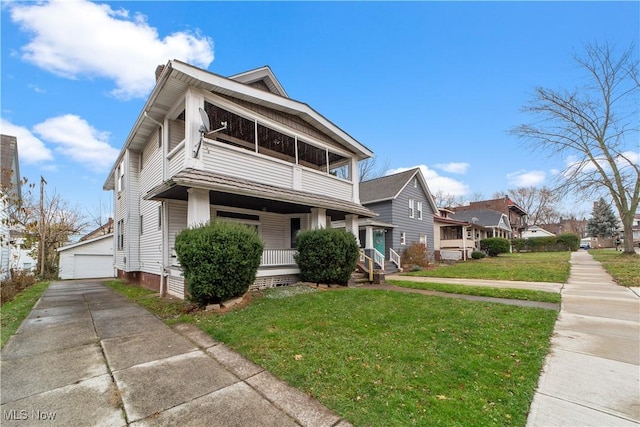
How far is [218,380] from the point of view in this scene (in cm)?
349

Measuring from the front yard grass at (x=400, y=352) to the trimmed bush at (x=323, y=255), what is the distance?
2.49m

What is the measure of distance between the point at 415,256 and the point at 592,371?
16.0 meters

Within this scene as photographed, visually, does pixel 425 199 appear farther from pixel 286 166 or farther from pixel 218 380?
pixel 218 380

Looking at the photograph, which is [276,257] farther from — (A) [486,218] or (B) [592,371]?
(A) [486,218]

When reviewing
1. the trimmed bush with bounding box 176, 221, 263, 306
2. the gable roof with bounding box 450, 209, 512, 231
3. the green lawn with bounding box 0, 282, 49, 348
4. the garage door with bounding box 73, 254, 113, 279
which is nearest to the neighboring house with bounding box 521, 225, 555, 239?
the gable roof with bounding box 450, 209, 512, 231

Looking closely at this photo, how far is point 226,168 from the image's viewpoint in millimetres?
8531

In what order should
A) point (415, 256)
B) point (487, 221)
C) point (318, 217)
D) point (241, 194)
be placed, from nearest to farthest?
point (241, 194)
point (318, 217)
point (415, 256)
point (487, 221)

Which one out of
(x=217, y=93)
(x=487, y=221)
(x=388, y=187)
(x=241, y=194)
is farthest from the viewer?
(x=487, y=221)

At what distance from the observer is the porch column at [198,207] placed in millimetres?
7496

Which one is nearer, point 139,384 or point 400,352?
point 139,384

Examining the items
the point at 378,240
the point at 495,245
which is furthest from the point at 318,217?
the point at 495,245

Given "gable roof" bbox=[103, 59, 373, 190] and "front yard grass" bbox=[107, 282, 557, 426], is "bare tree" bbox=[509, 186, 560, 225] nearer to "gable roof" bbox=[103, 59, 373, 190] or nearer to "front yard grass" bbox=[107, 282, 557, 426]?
"gable roof" bbox=[103, 59, 373, 190]

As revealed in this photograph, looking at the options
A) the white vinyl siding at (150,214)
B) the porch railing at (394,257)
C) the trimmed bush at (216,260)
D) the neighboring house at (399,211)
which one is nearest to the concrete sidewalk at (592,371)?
the trimmed bush at (216,260)

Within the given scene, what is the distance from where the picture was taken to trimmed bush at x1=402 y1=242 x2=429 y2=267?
19281mm
